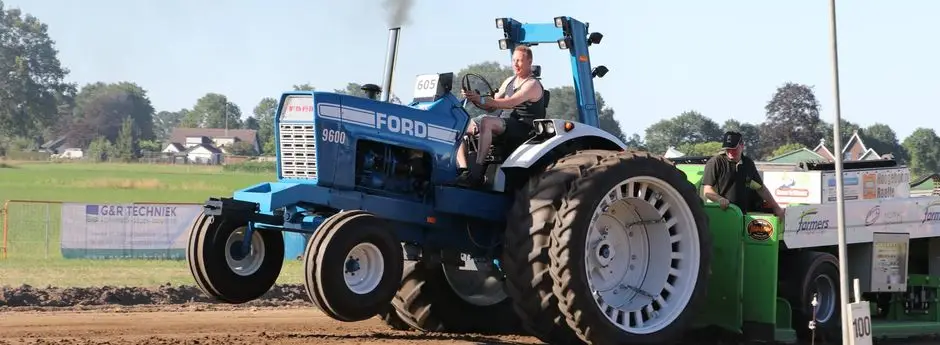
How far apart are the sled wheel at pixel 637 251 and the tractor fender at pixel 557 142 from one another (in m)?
0.24

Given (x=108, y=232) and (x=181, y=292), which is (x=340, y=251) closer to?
(x=181, y=292)

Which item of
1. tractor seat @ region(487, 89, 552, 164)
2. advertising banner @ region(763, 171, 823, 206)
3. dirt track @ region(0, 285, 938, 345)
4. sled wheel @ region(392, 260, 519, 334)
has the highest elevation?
tractor seat @ region(487, 89, 552, 164)

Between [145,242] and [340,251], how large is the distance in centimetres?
1947

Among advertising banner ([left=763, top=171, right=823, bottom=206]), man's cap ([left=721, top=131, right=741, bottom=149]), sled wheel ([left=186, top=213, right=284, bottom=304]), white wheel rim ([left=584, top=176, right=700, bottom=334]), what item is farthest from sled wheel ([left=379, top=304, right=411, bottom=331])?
advertising banner ([left=763, top=171, right=823, bottom=206])

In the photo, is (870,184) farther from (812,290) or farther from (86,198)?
(86,198)

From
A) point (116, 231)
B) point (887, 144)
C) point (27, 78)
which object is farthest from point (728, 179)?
point (27, 78)

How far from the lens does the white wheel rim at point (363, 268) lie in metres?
8.10

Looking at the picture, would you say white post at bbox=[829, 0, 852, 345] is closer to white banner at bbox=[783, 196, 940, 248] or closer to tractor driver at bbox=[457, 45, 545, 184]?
white banner at bbox=[783, 196, 940, 248]

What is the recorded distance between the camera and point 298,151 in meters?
8.76

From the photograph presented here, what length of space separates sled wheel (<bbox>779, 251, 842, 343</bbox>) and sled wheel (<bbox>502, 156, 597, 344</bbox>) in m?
2.59

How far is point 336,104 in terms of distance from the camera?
340 inches

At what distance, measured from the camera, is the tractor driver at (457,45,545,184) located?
30.8ft

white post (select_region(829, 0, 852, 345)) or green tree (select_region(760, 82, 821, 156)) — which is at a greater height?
green tree (select_region(760, 82, 821, 156))

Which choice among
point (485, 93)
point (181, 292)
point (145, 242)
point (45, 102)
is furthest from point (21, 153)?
point (485, 93)
